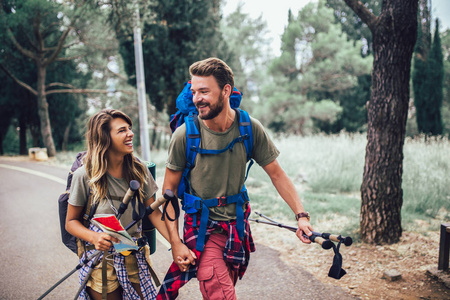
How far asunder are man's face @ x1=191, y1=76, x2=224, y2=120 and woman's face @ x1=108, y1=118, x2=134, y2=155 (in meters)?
0.54

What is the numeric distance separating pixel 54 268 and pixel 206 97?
141 inches

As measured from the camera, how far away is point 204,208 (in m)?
2.26

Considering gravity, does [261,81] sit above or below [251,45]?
below

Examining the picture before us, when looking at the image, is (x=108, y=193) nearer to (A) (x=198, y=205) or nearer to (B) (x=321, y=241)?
(A) (x=198, y=205)

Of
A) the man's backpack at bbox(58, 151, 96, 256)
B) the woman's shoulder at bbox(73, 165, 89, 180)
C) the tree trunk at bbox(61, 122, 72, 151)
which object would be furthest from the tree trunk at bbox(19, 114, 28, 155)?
the woman's shoulder at bbox(73, 165, 89, 180)

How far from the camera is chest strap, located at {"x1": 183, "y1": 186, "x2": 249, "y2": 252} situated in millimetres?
2236

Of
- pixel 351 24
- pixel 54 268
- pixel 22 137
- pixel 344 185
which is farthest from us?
pixel 351 24

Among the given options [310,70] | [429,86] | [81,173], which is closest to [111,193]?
[81,173]

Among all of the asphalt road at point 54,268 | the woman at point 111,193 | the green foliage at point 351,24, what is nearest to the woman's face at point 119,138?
the woman at point 111,193

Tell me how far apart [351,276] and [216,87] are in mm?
3086

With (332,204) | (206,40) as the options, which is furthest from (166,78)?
(332,204)

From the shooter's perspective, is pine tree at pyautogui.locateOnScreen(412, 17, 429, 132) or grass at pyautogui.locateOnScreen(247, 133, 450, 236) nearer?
grass at pyautogui.locateOnScreen(247, 133, 450, 236)

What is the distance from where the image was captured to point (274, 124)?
88.5 ft

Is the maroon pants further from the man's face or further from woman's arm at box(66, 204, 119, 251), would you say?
the man's face
